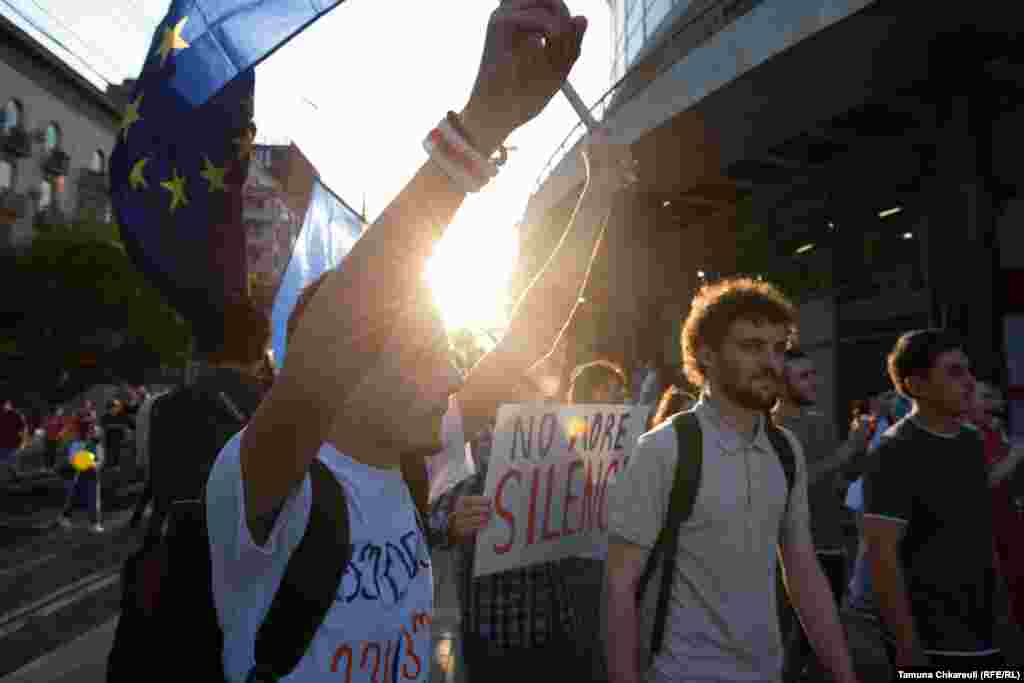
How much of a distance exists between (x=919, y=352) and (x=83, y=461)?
446 inches

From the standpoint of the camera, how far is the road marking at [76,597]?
25.0 ft

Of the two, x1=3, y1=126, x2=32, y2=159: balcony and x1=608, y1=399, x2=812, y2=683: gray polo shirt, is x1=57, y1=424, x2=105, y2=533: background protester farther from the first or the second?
x1=3, y1=126, x2=32, y2=159: balcony

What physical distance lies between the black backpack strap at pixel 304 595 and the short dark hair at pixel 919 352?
312cm

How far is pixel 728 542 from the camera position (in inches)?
107

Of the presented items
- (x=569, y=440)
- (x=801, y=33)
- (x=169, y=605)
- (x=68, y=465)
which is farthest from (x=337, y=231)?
(x=68, y=465)

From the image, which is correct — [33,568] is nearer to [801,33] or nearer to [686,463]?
[686,463]

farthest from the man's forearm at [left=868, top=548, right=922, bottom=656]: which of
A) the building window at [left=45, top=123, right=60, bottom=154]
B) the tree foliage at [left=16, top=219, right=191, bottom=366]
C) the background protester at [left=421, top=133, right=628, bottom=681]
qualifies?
the building window at [left=45, top=123, right=60, bottom=154]

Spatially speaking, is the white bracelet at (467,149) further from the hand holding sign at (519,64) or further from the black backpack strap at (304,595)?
the black backpack strap at (304,595)

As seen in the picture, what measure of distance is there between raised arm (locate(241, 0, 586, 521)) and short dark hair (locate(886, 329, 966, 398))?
319cm

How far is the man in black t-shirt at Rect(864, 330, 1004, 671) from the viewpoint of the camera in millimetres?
3346

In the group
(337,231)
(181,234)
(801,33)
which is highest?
(801,33)

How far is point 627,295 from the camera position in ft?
83.3

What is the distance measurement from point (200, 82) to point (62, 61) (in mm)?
44124

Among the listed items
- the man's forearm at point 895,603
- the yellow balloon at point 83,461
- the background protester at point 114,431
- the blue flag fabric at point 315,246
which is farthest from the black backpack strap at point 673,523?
the background protester at point 114,431
